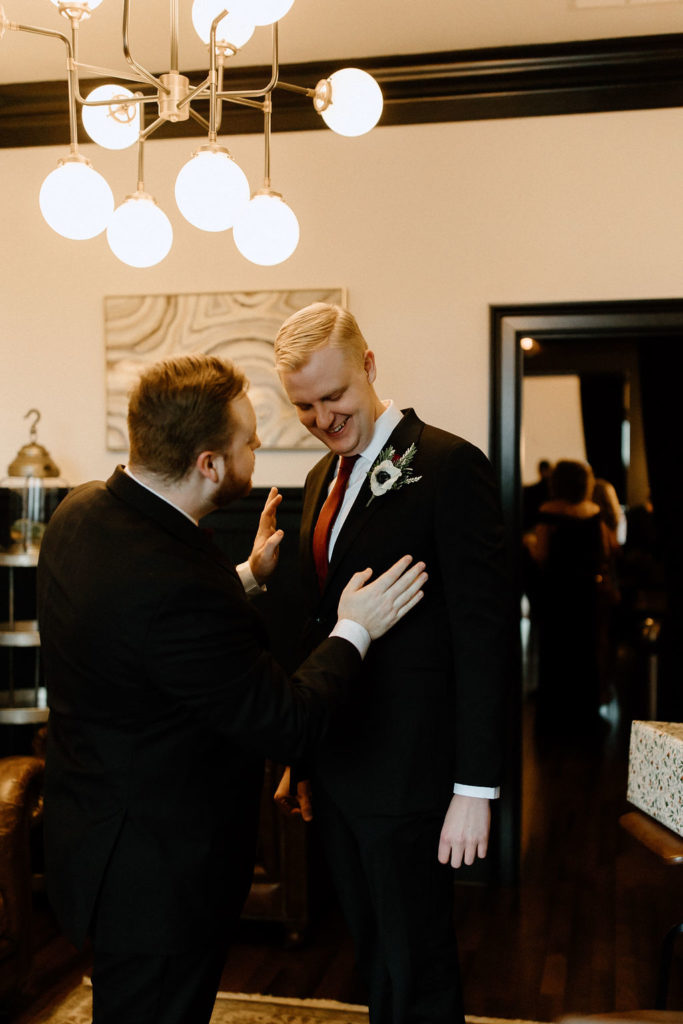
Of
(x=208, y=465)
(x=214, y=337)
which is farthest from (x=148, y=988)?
(x=214, y=337)

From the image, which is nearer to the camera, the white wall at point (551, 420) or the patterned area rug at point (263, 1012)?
the patterned area rug at point (263, 1012)

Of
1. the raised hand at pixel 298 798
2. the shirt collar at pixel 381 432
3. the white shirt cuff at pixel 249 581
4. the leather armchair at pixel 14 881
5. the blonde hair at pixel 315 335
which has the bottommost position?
the leather armchair at pixel 14 881

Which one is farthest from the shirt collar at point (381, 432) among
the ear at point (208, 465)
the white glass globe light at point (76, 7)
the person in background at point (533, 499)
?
the person in background at point (533, 499)

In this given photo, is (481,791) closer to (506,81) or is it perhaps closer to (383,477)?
(383,477)

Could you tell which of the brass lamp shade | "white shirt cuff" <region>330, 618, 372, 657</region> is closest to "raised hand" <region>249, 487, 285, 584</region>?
"white shirt cuff" <region>330, 618, 372, 657</region>

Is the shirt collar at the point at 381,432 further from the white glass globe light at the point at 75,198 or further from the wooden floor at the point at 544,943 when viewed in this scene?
the wooden floor at the point at 544,943

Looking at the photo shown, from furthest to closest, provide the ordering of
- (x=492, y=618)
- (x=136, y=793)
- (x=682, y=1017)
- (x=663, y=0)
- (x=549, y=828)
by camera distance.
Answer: (x=549, y=828), (x=663, y=0), (x=492, y=618), (x=136, y=793), (x=682, y=1017)

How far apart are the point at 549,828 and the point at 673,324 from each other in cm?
228

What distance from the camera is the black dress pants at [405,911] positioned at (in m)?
1.85

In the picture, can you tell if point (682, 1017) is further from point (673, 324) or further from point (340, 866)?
point (673, 324)

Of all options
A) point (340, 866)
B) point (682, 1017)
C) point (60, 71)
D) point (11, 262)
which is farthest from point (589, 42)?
point (682, 1017)

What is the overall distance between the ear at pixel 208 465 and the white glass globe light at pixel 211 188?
52 cm

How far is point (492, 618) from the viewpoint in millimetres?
1799

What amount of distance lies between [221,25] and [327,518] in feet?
3.42
